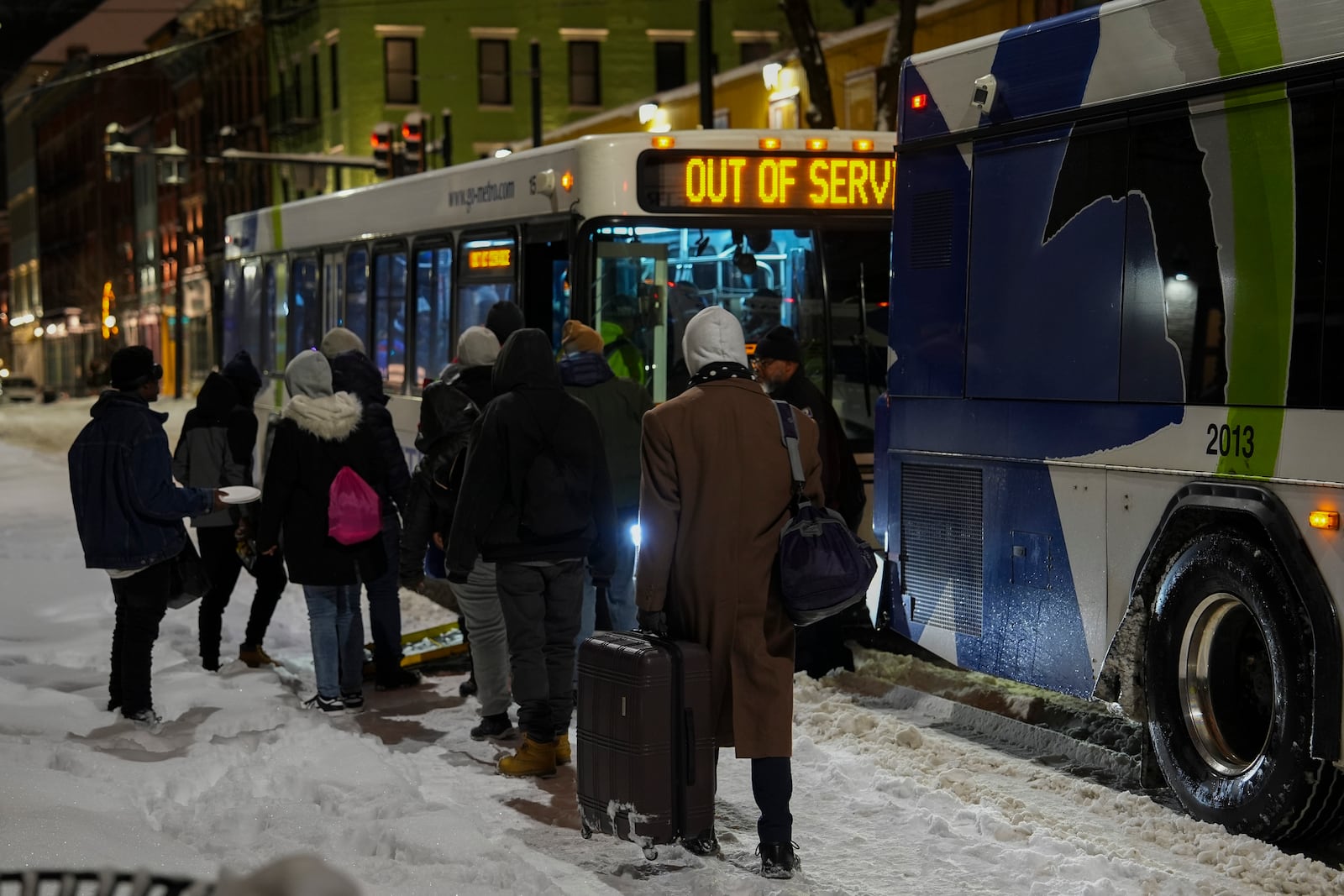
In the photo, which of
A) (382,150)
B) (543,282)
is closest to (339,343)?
(543,282)

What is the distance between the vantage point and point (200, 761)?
294 inches

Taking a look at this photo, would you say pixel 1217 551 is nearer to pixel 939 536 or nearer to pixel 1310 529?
pixel 1310 529

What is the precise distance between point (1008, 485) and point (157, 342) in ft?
274

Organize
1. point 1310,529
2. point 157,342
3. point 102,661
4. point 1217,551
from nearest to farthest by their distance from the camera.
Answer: point 1310,529, point 1217,551, point 102,661, point 157,342

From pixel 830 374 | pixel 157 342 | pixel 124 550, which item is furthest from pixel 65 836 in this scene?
pixel 157 342

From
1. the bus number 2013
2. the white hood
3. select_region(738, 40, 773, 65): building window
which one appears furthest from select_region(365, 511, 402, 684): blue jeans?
select_region(738, 40, 773, 65): building window

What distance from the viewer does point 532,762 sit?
7.87 meters

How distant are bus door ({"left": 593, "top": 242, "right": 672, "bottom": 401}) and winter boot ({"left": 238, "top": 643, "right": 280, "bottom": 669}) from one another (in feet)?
8.74

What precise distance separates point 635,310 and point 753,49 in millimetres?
47647

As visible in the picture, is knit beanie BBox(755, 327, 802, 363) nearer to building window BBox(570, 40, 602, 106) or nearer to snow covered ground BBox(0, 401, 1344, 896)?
snow covered ground BBox(0, 401, 1344, 896)

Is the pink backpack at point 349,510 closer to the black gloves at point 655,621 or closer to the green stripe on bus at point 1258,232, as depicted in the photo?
the black gloves at point 655,621

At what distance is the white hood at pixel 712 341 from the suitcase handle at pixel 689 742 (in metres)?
1.12

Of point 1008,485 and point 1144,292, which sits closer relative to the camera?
point 1144,292

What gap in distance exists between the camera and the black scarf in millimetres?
6234
